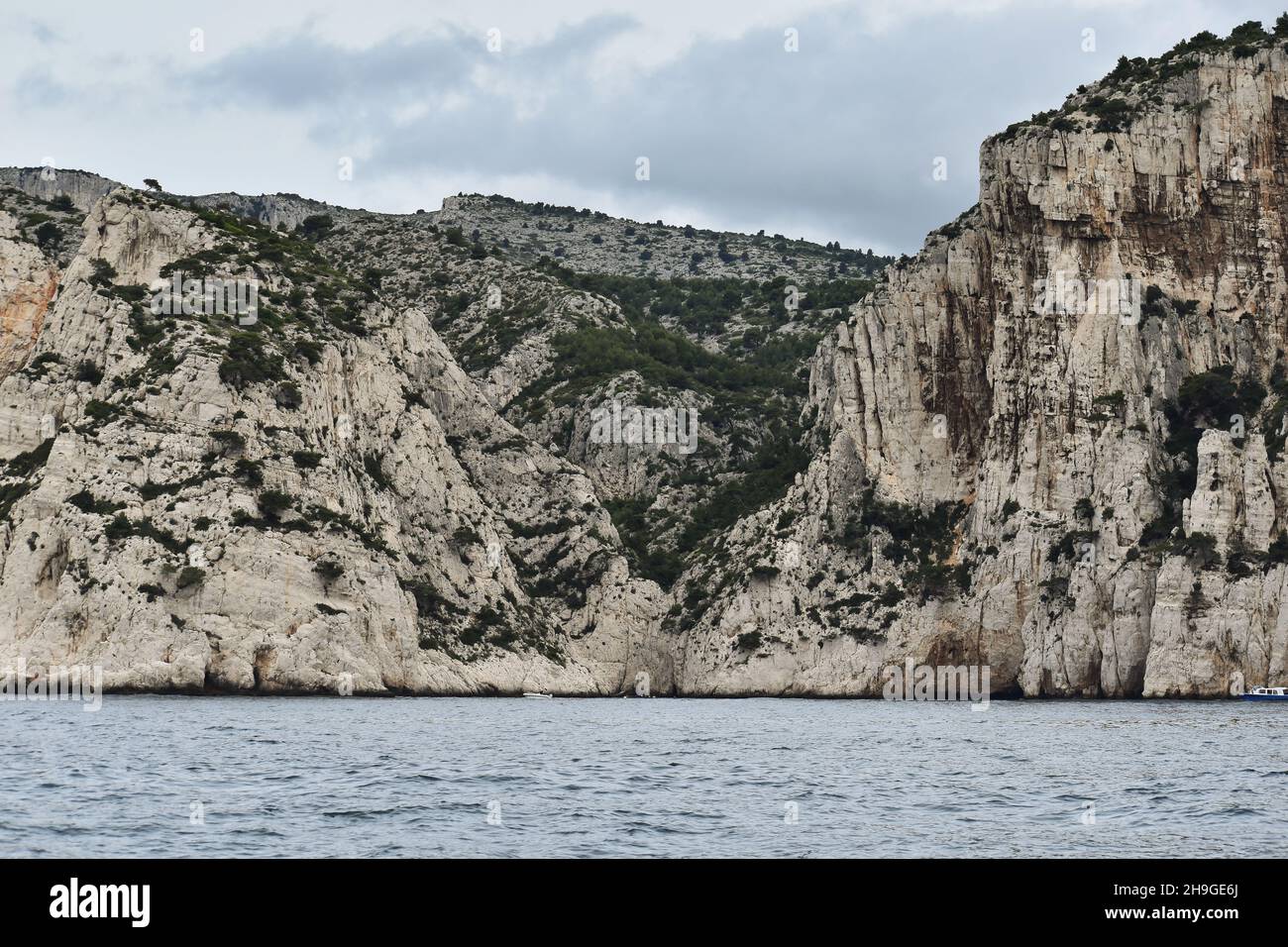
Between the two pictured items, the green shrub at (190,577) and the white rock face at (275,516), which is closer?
the white rock face at (275,516)

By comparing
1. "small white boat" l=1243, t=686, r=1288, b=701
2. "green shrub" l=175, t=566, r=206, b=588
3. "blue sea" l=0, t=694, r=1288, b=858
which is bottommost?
"small white boat" l=1243, t=686, r=1288, b=701

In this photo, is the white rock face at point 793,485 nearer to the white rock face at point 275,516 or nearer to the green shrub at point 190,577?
the green shrub at point 190,577

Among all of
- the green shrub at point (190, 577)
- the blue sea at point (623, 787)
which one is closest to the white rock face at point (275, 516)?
the green shrub at point (190, 577)

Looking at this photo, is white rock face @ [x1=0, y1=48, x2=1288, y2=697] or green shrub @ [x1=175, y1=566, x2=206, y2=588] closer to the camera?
green shrub @ [x1=175, y1=566, x2=206, y2=588]

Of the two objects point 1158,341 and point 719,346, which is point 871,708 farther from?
point 719,346

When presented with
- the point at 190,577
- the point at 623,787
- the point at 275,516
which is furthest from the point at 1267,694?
the point at 623,787

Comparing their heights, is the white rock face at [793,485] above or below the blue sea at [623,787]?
above

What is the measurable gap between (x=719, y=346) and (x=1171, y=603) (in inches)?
3691

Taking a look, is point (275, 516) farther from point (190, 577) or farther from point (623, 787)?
point (623, 787)

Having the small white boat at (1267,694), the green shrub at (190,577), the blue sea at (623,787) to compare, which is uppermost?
the green shrub at (190,577)

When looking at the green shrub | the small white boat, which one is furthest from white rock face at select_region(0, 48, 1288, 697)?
the small white boat

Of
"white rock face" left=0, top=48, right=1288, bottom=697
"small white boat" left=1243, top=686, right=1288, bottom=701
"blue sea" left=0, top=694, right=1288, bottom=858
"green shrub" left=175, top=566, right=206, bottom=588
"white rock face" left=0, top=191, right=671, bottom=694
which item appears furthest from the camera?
"white rock face" left=0, top=48, right=1288, bottom=697

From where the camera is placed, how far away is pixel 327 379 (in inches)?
4437

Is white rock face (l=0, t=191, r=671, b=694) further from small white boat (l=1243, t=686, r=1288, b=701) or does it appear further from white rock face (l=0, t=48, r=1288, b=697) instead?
small white boat (l=1243, t=686, r=1288, b=701)
